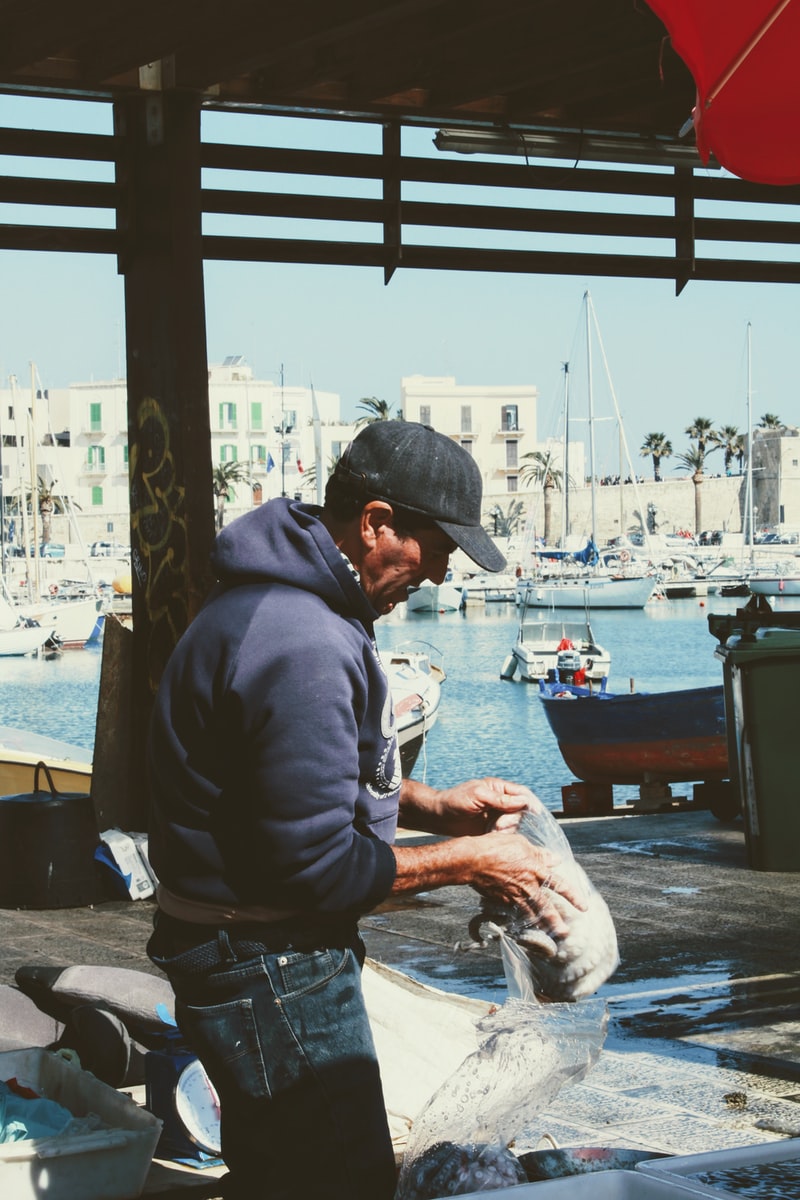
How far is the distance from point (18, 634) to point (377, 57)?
56043mm

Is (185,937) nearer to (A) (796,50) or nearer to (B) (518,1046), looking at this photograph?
(B) (518,1046)

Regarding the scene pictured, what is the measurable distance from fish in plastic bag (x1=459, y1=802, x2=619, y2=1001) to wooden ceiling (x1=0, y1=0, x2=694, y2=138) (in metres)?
4.07

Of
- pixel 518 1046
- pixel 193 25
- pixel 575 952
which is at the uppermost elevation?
pixel 193 25

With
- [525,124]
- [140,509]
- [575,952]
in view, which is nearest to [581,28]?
[525,124]

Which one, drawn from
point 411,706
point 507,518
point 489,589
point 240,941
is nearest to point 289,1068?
point 240,941

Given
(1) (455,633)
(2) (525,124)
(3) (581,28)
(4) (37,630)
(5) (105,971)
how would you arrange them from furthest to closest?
(1) (455,633)
(4) (37,630)
(2) (525,124)
(3) (581,28)
(5) (105,971)

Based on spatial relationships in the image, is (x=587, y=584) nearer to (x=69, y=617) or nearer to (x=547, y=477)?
(x=69, y=617)

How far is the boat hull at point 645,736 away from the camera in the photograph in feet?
42.9

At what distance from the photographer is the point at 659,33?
7.67 metres

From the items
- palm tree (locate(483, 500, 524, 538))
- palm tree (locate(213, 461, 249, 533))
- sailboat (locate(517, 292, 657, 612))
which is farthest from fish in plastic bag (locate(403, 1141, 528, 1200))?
palm tree (locate(483, 500, 524, 538))

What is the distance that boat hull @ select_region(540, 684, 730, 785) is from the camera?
42.9 ft

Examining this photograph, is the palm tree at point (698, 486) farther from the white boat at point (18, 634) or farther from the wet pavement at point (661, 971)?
the wet pavement at point (661, 971)

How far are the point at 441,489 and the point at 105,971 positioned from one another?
2730mm

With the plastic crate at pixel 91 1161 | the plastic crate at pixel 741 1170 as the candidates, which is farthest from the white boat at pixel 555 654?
the plastic crate at pixel 741 1170
